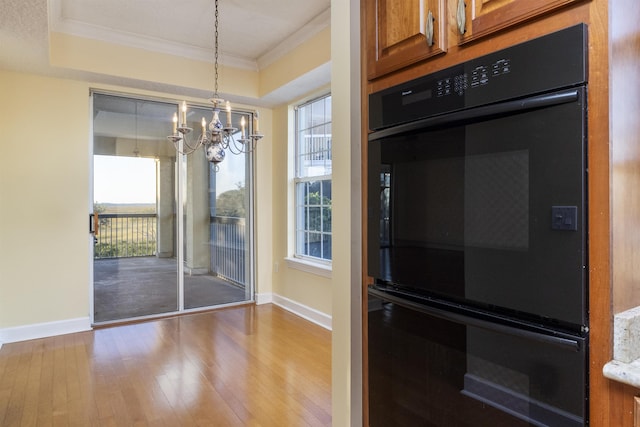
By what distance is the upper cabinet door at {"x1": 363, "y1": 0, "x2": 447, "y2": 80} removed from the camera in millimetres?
1141

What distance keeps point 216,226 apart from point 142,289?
107 centimetres

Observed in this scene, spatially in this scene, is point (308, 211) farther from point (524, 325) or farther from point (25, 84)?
point (524, 325)

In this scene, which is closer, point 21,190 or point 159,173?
point 21,190

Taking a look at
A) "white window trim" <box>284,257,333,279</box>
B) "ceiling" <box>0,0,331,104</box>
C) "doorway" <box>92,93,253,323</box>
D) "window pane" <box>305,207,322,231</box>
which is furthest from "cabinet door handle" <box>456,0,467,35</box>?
"doorway" <box>92,93,253,323</box>

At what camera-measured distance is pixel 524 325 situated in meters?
0.91

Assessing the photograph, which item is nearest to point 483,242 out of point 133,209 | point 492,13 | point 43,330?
point 492,13

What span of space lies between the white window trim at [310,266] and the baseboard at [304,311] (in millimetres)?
412

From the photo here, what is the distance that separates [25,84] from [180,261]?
2.26m

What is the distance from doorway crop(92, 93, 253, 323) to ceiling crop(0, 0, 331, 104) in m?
0.53

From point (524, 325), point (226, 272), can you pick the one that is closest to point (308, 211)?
point (226, 272)

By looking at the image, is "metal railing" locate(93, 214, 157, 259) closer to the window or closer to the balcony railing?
the balcony railing

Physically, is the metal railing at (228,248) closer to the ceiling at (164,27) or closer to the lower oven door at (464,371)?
the ceiling at (164,27)

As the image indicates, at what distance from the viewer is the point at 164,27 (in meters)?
3.49

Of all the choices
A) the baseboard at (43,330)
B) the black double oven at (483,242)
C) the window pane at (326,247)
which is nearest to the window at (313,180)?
the window pane at (326,247)
